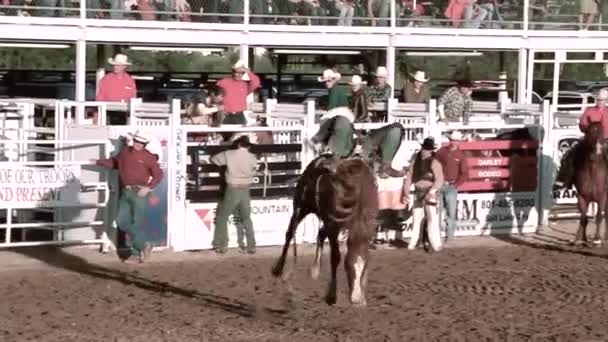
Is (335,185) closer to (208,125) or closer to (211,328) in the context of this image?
(211,328)

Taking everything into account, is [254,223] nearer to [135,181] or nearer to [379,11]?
[135,181]

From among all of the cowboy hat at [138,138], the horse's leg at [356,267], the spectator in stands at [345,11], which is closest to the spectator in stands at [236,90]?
the cowboy hat at [138,138]

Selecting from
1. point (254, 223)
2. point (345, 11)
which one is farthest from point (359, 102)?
point (345, 11)

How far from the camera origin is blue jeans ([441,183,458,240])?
19828 millimetres

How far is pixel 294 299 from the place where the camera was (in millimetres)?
14172

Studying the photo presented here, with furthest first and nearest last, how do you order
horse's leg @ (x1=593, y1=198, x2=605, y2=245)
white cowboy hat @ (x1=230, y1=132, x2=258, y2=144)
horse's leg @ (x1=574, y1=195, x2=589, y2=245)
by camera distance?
horse's leg @ (x1=593, y1=198, x2=605, y2=245), horse's leg @ (x1=574, y1=195, x2=589, y2=245), white cowboy hat @ (x1=230, y1=132, x2=258, y2=144)

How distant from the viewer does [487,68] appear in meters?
48.9

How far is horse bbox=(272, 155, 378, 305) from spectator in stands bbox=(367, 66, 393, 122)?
9302mm

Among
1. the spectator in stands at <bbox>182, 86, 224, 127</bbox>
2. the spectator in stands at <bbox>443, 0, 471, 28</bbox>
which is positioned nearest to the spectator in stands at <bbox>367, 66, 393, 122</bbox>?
the spectator in stands at <bbox>182, 86, 224, 127</bbox>

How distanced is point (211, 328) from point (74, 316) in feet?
4.55

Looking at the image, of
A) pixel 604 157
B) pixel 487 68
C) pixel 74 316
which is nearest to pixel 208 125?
pixel 604 157

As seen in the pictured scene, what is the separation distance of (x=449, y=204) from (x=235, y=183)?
3360 millimetres

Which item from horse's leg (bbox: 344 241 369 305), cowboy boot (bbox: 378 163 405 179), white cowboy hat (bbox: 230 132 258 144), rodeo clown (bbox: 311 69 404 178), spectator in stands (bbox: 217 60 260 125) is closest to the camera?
horse's leg (bbox: 344 241 369 305)

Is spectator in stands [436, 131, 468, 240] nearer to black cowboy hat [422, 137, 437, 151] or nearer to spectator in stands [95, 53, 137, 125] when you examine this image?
black cowboy hat [422, 137, 437, 151]
